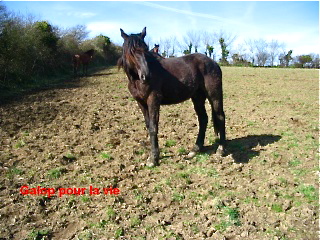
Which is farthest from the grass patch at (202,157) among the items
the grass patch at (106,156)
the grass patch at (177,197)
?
the grass patch at (106,156)

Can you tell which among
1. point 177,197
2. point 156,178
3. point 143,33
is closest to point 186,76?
point 143,33

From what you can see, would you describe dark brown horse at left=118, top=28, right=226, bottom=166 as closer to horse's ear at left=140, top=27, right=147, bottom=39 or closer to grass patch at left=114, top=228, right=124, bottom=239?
horse's ear at left=140, top=27, right=147, bottom=39

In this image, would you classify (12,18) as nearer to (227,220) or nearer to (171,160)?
(171,160)

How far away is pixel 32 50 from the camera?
16.3 m

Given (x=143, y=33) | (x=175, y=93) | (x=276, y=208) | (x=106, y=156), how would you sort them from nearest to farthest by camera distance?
(x=276, y=208)
(x=143, y=33)
(x=175, y=93)
(x=106, y=156)

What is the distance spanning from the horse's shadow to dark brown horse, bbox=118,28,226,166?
323 mm

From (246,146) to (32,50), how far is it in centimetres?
1474

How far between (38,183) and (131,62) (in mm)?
2432

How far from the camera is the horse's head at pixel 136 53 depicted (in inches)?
177

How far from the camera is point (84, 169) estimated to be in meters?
4.83

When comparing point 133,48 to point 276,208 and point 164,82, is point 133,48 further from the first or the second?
point 276,208

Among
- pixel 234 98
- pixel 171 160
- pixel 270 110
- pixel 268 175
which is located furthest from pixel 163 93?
pixel 234 98

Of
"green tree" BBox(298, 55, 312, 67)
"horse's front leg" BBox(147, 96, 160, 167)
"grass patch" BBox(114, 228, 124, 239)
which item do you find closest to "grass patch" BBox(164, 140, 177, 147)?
"horse's front leg" BBox(147, 96, 160, 167)

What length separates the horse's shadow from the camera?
5.41 metres
